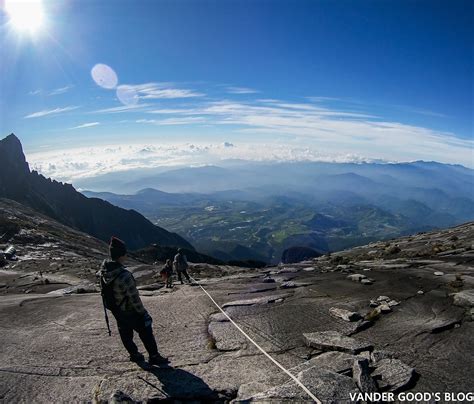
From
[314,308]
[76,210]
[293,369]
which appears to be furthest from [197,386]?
[76,210]

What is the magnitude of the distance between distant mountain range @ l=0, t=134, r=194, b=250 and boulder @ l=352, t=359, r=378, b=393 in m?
110

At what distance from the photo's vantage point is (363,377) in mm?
7117

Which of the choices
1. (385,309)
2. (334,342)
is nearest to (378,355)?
(334,342)

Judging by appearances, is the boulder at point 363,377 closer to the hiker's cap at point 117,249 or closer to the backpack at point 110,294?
the backpack at point 110,294

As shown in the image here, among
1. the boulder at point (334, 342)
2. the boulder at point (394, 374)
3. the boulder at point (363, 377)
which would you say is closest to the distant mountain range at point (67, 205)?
the boulder at point (334, 342)

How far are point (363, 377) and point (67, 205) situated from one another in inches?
6037

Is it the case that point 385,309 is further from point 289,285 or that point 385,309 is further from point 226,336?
point 289,285

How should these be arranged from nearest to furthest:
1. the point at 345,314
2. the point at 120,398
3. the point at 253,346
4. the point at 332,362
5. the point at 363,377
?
the point at 120,398 → the point at 363,377 → the point at 332,362 → the point at 253,346 → the point at 345,314

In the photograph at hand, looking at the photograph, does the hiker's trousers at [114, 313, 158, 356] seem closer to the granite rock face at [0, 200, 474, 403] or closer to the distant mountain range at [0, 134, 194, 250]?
the granite rock face at [0, 200, 474, 403]

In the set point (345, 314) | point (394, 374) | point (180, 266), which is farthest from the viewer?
point (180, 266)

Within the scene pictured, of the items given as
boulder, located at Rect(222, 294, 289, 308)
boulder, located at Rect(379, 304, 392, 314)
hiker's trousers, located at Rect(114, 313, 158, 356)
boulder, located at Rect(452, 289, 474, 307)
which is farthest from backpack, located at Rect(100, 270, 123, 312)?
boulder, located at Rect(452, 289, 474, 307)

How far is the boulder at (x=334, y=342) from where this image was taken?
8742 millimetres

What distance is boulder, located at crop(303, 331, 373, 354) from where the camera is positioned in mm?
8742

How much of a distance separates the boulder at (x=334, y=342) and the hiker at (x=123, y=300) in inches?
151
